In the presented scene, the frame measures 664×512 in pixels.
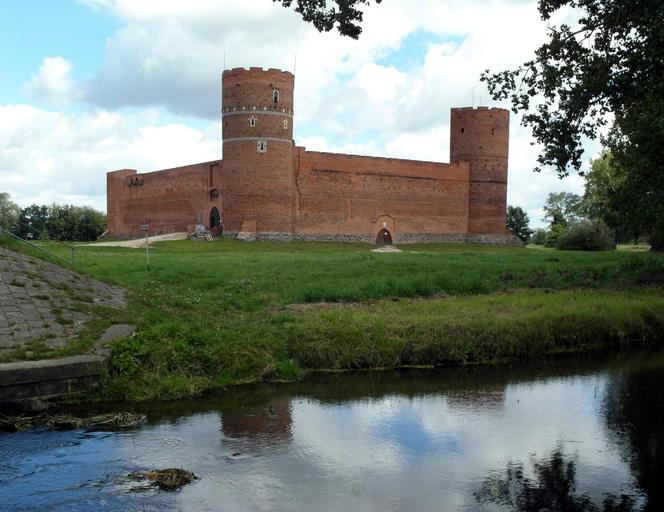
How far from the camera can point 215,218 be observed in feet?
163

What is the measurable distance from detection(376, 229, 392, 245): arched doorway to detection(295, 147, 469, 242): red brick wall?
1.26 feet

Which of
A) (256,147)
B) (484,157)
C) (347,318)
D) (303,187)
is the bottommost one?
(347,318)

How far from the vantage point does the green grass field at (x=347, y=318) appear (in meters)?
10.1

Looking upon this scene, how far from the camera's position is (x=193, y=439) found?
299 inches

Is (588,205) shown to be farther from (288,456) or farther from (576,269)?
(288,456)

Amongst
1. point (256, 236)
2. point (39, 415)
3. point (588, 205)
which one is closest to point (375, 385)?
point (39, 415)

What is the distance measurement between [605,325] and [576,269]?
804cm

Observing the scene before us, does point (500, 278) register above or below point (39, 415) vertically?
above

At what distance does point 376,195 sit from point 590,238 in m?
15.2

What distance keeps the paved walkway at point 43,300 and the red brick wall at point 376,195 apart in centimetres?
3605

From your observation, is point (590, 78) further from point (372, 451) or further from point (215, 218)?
point (215, 218)

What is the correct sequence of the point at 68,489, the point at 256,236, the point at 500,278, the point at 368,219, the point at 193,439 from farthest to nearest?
the point at 368,219
the point at 256,236
the point at 500,278
the point at 193,439
the point at 68,489

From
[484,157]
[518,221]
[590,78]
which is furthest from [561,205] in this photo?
[590,78]

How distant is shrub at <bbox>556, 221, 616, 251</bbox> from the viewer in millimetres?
49812
